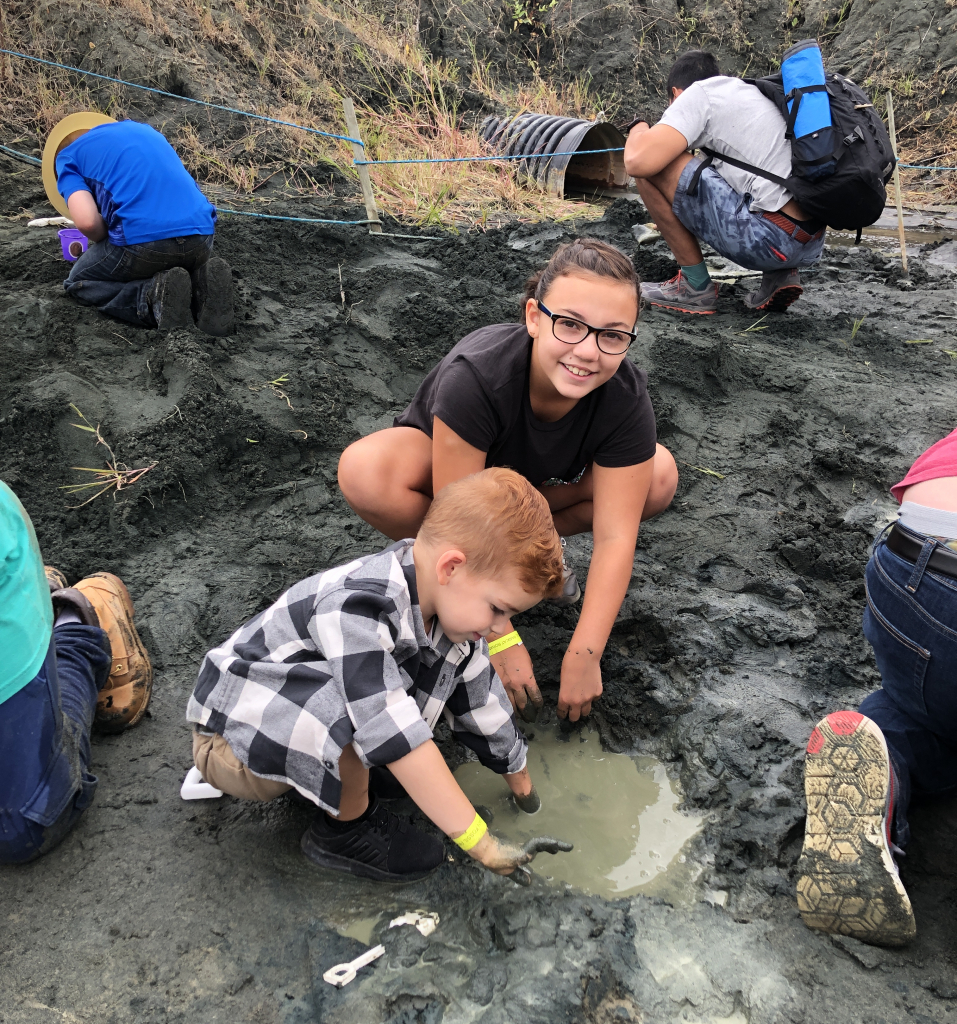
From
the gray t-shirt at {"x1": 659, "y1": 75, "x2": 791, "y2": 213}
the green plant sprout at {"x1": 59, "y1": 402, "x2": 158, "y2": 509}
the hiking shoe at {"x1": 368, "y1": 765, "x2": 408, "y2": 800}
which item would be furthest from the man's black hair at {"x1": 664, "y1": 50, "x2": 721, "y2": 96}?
the hiking shoe at {"x1": 368, "y1": 765, "x2": 408, "y2": 800}

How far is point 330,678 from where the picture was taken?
138 cm

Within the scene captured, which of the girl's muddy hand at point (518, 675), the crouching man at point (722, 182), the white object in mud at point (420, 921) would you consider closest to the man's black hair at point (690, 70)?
the crouching man at point (722, 182)

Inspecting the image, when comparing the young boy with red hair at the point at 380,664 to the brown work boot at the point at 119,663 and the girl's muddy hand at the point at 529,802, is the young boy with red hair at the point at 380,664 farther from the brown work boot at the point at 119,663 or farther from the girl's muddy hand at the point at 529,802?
the brown work boot at the point at 119,663

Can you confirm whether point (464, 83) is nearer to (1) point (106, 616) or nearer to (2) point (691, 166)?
(2) point (691, 166)

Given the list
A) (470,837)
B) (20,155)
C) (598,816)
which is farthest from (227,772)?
(20,155)

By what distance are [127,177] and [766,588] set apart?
3274 millimetres

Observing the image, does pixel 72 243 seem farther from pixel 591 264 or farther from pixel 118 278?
pixel 591 264

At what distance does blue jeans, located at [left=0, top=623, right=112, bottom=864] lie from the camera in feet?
4.84

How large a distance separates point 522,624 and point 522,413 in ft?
2.31

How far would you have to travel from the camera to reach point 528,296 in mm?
1972

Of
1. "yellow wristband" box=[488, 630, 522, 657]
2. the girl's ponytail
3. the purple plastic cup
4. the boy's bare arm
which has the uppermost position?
the girl's ponytail

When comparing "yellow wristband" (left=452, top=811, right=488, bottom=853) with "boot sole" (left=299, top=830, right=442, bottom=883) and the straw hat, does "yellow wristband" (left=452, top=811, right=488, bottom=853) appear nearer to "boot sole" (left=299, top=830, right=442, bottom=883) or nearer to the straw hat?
"boot sole" (left=299, top=830, right=442, bottom=883)

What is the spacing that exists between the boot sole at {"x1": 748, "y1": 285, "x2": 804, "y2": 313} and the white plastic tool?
377cm

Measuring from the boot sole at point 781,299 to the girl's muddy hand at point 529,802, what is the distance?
3.29 metres
